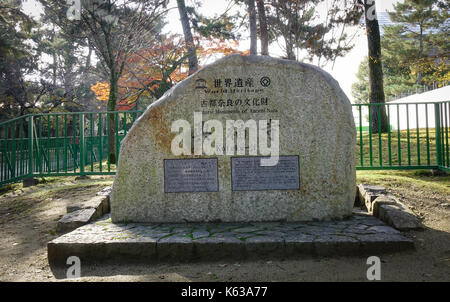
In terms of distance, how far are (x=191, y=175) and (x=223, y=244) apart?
103cm

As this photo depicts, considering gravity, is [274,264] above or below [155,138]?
below

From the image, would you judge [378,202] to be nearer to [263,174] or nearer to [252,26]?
[263,174]

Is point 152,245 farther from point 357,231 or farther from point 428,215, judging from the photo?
point 428,215

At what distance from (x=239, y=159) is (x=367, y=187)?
90.7 inches

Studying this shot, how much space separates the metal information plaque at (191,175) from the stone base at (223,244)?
0.59m

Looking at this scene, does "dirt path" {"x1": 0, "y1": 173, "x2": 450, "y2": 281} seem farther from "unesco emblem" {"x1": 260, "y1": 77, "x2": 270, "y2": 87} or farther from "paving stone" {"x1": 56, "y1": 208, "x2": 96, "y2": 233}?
"unesco emblem" {"x1": 260, "y1": 77, "x2": 270, "y2": 87}

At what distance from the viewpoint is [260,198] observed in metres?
3.67

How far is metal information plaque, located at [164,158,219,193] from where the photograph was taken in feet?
12.1

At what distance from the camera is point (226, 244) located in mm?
2967

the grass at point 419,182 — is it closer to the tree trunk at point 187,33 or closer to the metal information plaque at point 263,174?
the metal information plaque at point 263,174

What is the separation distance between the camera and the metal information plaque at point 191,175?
3693 mm

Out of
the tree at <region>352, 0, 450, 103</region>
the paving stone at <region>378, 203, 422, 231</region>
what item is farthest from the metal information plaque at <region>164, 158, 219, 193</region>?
the tree at <region>352, 0, 450, 103</region>

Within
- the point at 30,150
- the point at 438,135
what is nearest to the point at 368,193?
the point at 438,135

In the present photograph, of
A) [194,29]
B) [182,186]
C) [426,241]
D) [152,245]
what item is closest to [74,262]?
[152,245]
